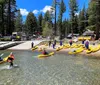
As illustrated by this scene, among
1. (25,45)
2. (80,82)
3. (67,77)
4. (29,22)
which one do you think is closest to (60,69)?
(67,77)

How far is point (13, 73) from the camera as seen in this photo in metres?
28.8

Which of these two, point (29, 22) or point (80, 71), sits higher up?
point (29, 22)

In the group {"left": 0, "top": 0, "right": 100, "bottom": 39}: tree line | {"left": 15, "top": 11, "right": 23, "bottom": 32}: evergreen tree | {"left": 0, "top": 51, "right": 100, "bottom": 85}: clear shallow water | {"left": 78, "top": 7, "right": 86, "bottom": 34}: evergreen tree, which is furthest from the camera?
{"left": 15, "top": 11, "right": 23, "bottom": 32}: evergreen tree

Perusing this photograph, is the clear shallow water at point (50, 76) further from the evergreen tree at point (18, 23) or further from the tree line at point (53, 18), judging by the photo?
the evergreen tree at point (18, 23)

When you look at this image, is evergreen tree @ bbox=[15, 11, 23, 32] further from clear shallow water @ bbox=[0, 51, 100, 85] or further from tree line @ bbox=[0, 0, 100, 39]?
clear shallow water @ bbox=[0, 51, 100, 85]

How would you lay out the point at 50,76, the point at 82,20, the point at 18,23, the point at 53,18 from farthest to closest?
the point at 18,23 < the point at 82,20 < the point at 53,18 < the point at 50,76

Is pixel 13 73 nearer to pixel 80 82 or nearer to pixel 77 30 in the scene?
pixel 80 82

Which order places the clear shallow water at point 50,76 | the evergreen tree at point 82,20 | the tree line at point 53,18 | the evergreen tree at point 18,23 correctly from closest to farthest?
the clear shallow water at point 50,76 < the tree line at point 53,18 < the evergreen tree at point 82,20 < the evergreen tree at point 18,23

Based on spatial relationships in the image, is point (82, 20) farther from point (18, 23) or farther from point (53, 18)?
point (18, 23)

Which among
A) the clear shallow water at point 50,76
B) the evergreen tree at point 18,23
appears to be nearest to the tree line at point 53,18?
the evergreen tree at point 18,23

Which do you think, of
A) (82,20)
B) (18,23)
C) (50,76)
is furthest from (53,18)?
(50,76)

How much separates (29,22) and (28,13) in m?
5.40

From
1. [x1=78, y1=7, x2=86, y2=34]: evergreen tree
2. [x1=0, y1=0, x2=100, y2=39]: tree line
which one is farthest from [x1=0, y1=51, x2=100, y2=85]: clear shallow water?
[x1=78, y1=7, x2=86, y2=34]: evergreen tree

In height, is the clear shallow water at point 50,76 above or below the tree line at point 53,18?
below
